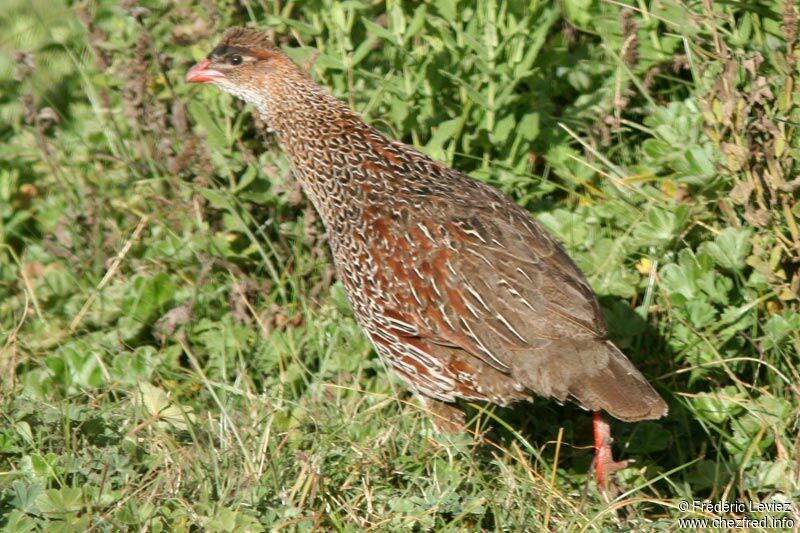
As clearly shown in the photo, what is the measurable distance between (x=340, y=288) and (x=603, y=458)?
4.78 ft

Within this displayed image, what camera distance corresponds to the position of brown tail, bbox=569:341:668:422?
4059 millimetres

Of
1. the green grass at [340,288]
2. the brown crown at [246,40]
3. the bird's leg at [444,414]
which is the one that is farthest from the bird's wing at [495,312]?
the brown crown at [246,40]

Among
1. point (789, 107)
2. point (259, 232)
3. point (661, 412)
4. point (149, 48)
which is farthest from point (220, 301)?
point (789, 107)

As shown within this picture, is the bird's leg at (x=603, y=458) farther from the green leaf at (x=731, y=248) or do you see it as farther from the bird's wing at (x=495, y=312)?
the green leaf at (x=731, y=248)

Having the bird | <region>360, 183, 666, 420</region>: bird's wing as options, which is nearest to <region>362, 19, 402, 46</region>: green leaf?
the bird

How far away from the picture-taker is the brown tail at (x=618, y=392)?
13.3 ft

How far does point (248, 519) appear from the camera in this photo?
3.68 meters

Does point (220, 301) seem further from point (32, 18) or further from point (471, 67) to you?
point (32, 18)

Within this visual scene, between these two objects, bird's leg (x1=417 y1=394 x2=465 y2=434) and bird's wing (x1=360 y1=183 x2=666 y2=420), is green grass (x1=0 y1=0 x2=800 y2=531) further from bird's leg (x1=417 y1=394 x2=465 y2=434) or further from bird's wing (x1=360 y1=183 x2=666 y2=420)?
bird's wing (x1=360 y1=183 x2=666 y2=420)

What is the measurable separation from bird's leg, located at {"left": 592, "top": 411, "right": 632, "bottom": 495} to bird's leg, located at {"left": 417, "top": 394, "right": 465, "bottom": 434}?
52 cm

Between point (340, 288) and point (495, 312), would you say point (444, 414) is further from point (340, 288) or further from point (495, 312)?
point (340, 288)

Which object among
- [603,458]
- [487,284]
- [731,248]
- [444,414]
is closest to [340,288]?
[444,414]

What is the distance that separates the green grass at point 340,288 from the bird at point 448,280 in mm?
214

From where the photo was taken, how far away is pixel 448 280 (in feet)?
14.4
